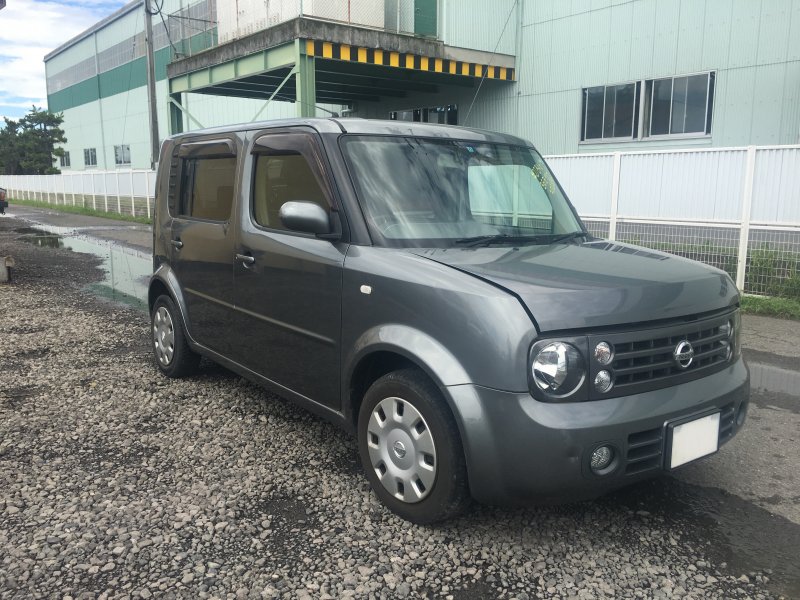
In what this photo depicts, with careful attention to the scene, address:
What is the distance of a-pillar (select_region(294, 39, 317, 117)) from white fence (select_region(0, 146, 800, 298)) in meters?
5.78

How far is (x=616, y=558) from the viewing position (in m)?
2.86

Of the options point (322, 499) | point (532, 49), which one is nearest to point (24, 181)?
point (532, 49)

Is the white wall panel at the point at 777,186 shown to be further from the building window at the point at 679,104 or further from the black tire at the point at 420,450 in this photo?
the black tire at the point at 420,450

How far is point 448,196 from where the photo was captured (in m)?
→ 3.61

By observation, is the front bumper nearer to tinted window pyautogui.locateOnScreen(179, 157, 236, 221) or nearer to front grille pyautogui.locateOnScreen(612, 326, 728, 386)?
front grille pyautogui.locateOnScreen(612, 326, 728, 386)

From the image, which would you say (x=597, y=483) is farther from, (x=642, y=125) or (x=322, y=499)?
(x=642, y=125)

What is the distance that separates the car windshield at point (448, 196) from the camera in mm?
3412

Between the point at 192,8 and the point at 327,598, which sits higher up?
the point at 192,8

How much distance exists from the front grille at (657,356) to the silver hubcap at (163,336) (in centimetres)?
361

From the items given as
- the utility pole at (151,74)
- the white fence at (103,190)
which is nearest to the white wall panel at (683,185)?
the white fence at (103,190)

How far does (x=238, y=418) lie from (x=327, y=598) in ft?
6.96

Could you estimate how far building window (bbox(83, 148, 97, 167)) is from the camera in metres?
46.0

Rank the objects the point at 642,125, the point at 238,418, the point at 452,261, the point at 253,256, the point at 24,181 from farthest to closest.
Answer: the point at 24,181 → the point at 642,125 → the point at 238,418 → the point at 253,256 → the point at 452,261

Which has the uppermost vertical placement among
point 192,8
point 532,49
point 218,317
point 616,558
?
point 192,8
